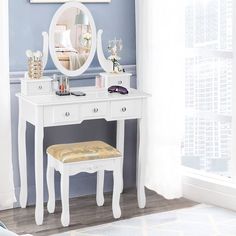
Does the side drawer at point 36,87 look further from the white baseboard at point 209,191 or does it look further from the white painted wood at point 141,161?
the white baseboard at point 209,191

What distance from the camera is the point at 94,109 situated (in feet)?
12.6

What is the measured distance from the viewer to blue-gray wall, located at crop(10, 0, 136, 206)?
4.01 meters

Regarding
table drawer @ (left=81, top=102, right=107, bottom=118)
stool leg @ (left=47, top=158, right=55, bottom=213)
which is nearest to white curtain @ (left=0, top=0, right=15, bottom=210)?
stool leg @ (left=47, top=158, right=55, bottom=213)

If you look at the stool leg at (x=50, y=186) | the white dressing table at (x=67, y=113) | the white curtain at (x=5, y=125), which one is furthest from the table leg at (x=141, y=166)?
the white curtain at (x=5, y=125)

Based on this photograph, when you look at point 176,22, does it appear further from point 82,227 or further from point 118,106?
point 82,227

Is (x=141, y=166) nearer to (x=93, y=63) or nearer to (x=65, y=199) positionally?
(x=65, y=199)

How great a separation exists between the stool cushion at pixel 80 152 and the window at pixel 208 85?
0.71 metres

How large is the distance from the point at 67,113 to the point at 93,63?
674 millimetres

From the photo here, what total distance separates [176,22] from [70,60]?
2.42ft

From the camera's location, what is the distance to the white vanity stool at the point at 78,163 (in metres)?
3.70

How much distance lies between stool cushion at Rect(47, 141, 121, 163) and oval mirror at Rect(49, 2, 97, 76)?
1.85ft

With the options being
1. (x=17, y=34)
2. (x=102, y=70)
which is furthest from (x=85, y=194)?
(x=17, y=34)

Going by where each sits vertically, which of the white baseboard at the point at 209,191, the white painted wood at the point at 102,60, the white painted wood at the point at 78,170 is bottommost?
the white baseboard at the point at 209,191

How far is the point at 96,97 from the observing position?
3.88 metres
